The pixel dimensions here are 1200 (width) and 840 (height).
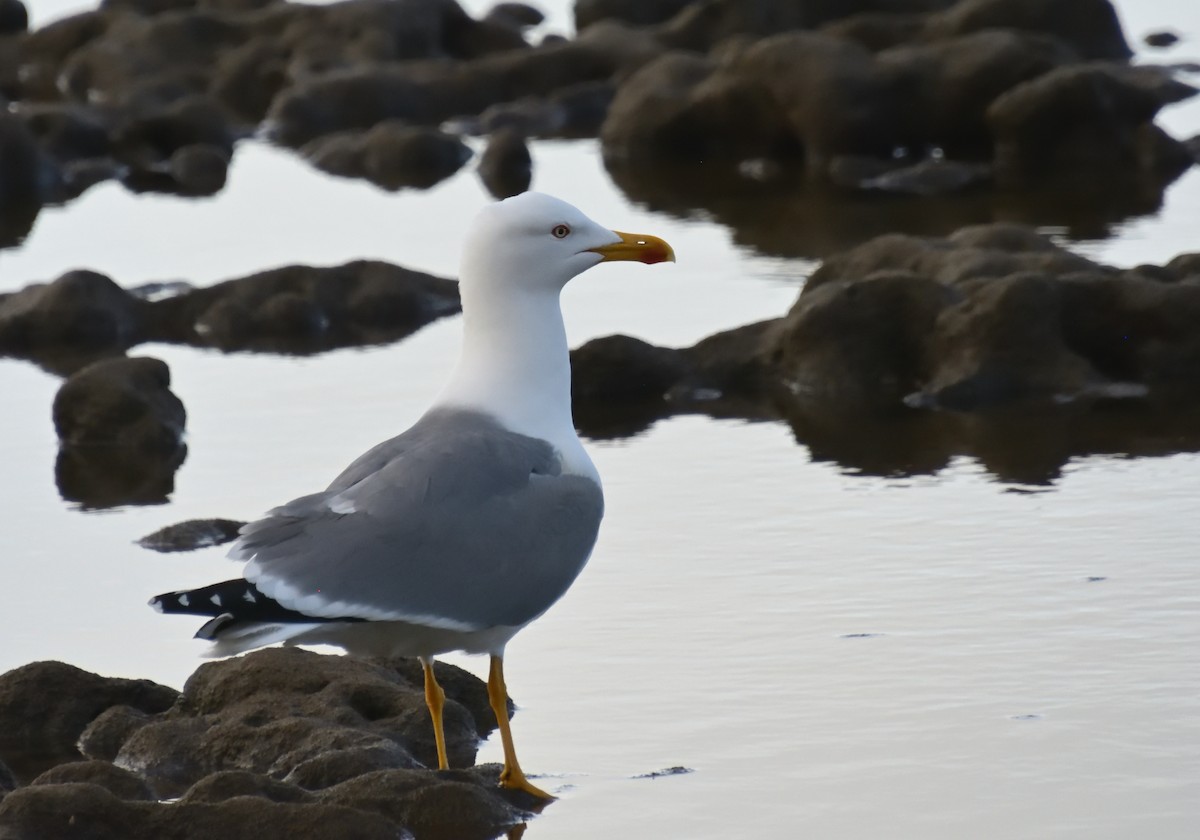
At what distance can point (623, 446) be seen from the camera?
10.5 meters

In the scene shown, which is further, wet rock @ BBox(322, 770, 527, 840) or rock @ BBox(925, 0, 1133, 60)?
rock @ BBox(925, 0, 1133, 60)

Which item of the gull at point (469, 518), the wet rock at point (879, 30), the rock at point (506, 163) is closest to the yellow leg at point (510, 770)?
the gull at point (469, 518)

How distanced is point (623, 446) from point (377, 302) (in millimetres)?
3726

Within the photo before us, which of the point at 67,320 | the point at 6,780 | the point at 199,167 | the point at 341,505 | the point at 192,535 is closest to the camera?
the point at 341,505

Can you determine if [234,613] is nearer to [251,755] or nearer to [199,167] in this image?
[251,755]

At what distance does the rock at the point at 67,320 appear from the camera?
534 inches

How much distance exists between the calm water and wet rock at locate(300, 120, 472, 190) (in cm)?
786

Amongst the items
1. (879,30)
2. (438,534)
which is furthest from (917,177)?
(438,534)

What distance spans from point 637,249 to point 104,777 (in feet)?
7.76

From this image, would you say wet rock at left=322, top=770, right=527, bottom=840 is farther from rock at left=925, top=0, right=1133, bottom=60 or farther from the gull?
rock at left=925, top=0, right=1133, bottom=60

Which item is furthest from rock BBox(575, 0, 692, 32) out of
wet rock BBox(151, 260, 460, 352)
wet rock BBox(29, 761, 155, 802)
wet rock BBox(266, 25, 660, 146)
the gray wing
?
wet rock BBox(29, 761, 155, 802)

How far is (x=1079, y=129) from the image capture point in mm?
18156

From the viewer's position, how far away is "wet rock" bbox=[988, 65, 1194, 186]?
17969mm

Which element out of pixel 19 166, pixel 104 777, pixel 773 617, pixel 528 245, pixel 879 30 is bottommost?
pixel 19 166
